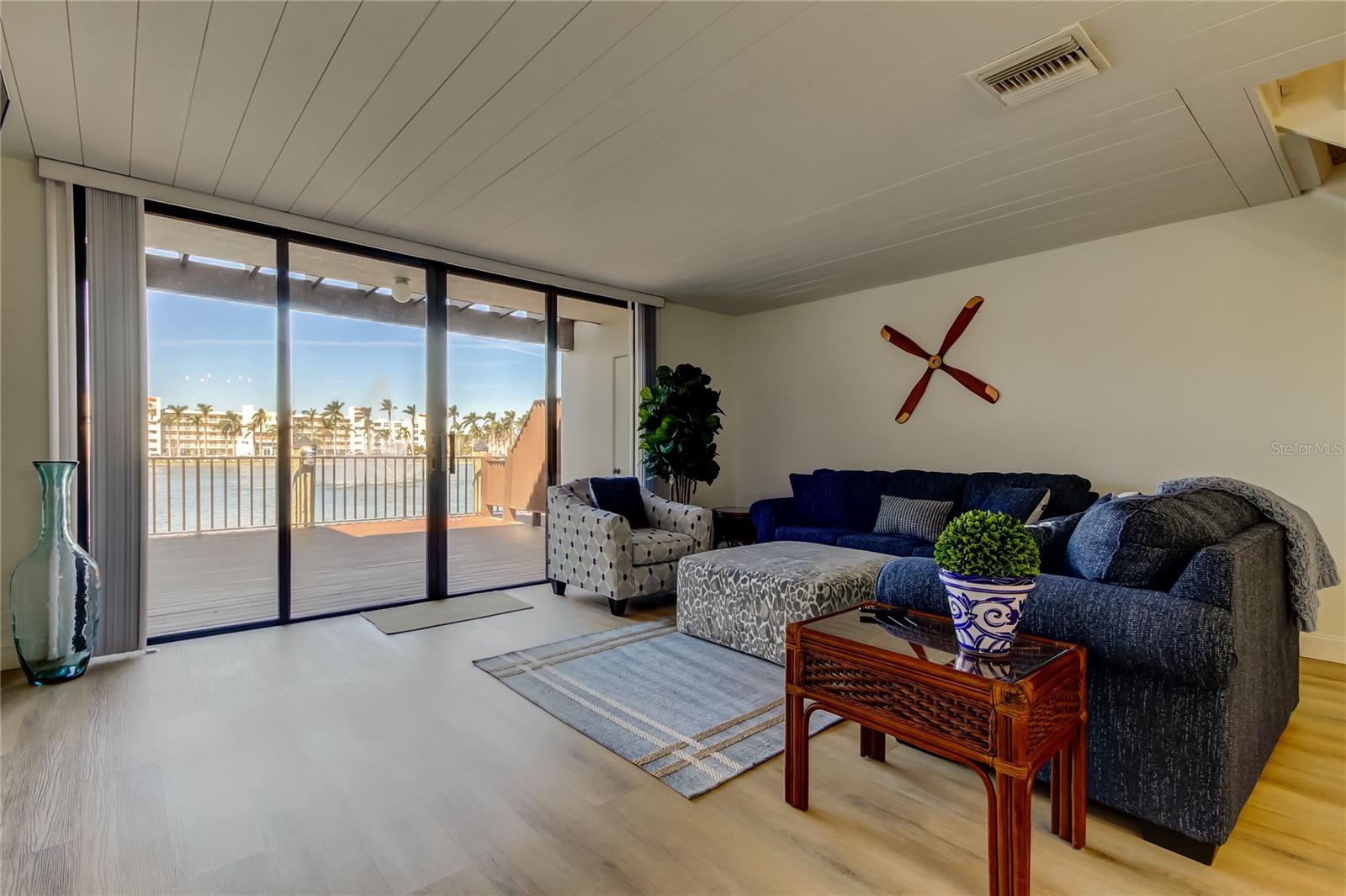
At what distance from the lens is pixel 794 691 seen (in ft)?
6.15

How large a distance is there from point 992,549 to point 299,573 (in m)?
4.18

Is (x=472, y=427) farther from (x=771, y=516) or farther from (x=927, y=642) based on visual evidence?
(x=927, y=642)

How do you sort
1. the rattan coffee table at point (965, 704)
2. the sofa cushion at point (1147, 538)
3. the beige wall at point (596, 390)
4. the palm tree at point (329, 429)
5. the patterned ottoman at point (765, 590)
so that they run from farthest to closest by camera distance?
the beige wall at point (596, 390)
the palm tree at point (329, 429)
the patterned ottoman at point (765, 590)
the sofa cushion at point (1147, 538)
the rattan coffee table at point (965, 704)

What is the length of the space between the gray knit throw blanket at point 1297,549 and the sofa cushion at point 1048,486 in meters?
1.46

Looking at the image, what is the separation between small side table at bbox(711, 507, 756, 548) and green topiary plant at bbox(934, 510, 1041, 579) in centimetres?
369

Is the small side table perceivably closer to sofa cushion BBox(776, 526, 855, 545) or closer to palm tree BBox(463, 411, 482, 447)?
sofa cushion BBox(776, 526, 855, 545)

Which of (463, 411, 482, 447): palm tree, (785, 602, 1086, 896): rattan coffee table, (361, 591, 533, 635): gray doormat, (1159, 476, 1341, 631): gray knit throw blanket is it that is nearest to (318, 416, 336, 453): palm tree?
(463, 411, 482, 447): palm tree

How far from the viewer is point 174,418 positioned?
364 cm

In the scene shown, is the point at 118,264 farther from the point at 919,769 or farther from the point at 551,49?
the point at 919,769

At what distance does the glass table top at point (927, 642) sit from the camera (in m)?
1.52

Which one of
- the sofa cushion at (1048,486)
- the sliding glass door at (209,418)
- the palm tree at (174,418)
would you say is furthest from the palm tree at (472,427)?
the sofa cushion at (1048,486)

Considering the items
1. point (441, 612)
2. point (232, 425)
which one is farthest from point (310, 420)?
A: point (441, 612)

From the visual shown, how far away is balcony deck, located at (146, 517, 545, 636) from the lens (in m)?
3.79

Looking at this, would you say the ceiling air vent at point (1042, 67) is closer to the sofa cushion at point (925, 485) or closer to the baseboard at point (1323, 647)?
the sofa cushion at point (925, 485)
